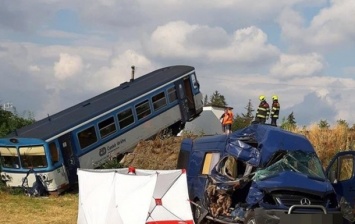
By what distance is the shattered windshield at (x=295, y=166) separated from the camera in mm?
11156

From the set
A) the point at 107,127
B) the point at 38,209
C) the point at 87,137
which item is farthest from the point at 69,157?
the point at 38,209

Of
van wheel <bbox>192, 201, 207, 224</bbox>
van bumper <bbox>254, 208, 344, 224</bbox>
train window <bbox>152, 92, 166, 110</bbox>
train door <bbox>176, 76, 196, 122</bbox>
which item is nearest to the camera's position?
van bumper <bbox>254, 208, 344, 224</bbox>

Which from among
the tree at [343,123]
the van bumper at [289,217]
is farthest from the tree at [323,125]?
the van bumper at [289,217]

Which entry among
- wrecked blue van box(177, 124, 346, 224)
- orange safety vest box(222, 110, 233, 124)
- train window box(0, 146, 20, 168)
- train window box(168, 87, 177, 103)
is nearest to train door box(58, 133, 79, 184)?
train window box(0, 146, 20, 168)

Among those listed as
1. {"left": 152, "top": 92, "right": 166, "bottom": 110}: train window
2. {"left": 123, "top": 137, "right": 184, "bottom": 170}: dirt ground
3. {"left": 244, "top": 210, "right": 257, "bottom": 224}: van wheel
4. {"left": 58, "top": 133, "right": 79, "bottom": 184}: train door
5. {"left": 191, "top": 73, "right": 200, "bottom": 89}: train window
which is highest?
{"left": 191, "top": 73, "right": 200, "bottom": 89}: train window

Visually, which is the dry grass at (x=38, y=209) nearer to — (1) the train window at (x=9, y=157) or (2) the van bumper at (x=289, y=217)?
(1) the train window at (x=9, y=157)

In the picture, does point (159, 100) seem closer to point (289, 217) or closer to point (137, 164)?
point (137, 164)

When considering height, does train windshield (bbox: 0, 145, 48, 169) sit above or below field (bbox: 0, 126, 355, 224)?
above

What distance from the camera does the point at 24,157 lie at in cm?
2145

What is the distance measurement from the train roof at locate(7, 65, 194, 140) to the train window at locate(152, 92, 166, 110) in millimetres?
427

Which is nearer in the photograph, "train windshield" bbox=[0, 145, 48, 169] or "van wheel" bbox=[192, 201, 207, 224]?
"van wheel" bbox=[192, 201, 207, 224]

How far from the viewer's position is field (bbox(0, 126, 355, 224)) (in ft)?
51.1

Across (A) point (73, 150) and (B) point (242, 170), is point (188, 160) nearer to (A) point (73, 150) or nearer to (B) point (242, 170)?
(B) point (242, 170)

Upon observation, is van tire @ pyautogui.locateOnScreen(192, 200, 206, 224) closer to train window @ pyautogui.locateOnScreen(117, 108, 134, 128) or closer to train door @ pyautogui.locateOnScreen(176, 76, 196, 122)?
train window @ pyautogui.locateOnScreen(117, 108, 134, 128)
